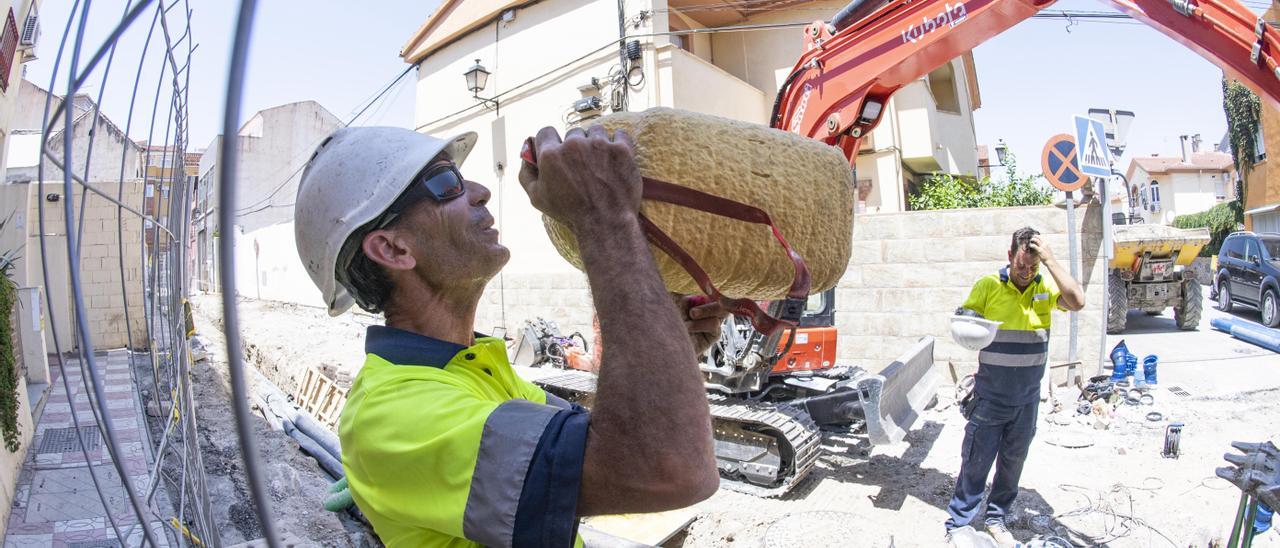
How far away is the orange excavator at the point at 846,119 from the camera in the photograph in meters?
3.47

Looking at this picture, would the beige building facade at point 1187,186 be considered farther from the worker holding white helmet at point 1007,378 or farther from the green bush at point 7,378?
the green bush at point 7,378

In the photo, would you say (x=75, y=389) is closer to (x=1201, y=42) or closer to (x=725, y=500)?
(x=725, y=500)

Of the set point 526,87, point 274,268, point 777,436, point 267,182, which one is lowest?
point 777,436

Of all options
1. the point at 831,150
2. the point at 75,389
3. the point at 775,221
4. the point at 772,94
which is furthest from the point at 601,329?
the point at 772,94

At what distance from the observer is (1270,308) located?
11.6 meters

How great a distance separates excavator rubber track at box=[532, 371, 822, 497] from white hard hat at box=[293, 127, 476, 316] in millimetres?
3691

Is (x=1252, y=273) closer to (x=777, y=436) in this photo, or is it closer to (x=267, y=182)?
(x=777, y=436)

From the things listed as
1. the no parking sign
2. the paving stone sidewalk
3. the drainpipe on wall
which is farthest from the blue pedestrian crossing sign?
the paving stone sidewalk

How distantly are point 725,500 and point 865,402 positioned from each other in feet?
4.26

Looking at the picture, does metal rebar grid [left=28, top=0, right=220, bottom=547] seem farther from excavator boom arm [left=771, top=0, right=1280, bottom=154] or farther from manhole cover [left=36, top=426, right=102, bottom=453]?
excavator boom arm [left=771, top=0, right=1280, bottom=154]

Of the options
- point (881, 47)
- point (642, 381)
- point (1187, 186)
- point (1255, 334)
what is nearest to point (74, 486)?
point (642, 381)

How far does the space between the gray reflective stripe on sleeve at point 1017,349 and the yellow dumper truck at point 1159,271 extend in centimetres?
893

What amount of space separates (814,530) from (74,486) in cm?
563

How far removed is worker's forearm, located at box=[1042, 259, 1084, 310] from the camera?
4301 millimetres
